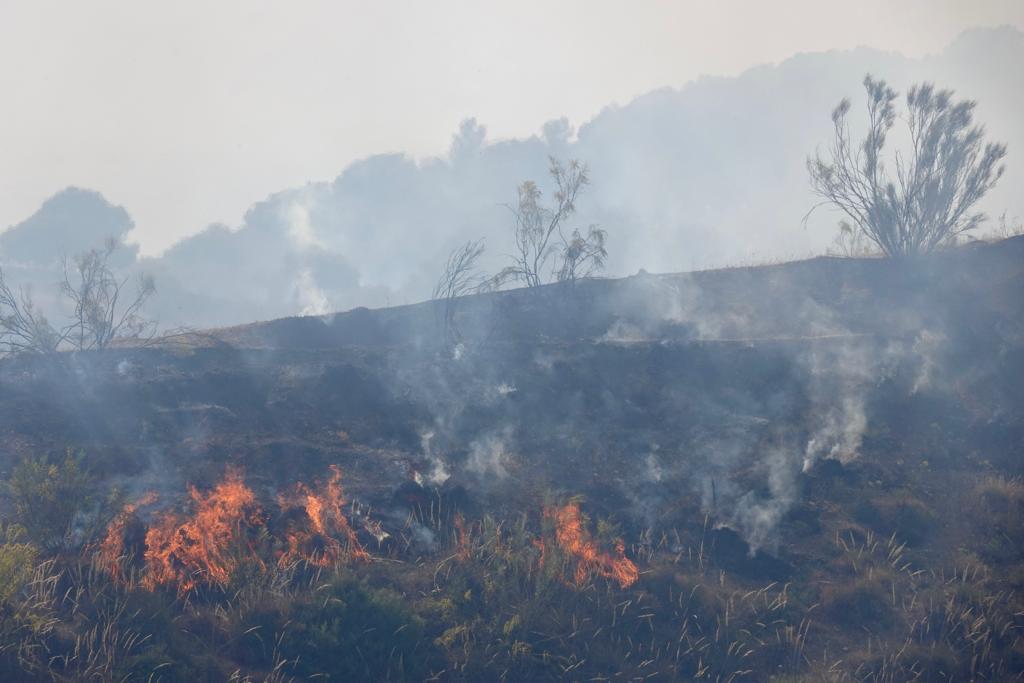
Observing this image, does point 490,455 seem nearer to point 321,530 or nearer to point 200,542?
point 321,530

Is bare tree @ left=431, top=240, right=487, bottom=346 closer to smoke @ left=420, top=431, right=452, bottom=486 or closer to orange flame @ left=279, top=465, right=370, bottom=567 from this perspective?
smoke @ left=420, top=431, right=452, bottom=486

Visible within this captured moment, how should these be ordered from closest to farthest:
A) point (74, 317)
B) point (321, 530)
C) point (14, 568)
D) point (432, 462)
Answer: point (14, 568) < point (321, 530) < point (432, 462) < point (74, 317)

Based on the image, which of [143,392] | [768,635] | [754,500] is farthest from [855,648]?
[143,392]

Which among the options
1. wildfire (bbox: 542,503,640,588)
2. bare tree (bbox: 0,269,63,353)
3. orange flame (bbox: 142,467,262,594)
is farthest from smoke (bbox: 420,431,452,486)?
bare tree (bbox: 0,269,63,353)

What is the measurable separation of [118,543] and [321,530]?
3.90 meters

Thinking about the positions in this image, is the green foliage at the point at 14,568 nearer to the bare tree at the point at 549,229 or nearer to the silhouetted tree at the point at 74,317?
the silhouetted tree at the point at 74,317

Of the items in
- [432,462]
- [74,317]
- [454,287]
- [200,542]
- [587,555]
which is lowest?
[587,555]

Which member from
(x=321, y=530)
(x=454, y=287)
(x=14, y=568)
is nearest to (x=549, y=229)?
(x=454, y=287)

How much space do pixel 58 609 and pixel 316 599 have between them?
428 cm

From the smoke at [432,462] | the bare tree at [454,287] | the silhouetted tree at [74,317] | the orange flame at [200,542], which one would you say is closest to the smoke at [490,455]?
the smoke at [432,462]

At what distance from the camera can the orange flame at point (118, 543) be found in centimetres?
1359

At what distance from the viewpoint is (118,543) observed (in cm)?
1435

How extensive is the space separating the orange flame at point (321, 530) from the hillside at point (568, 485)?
0.09m

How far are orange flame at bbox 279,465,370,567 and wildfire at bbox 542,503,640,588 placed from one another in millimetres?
4241
